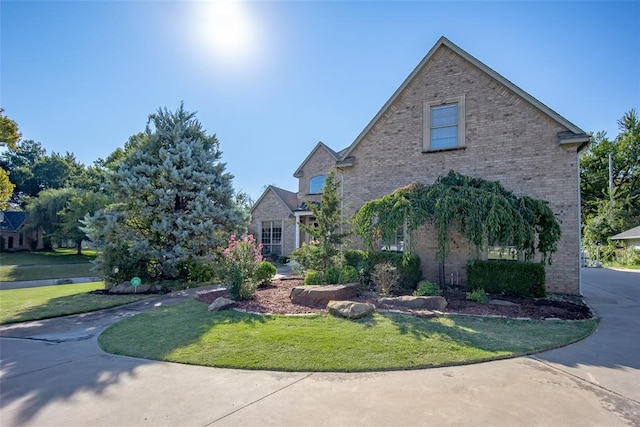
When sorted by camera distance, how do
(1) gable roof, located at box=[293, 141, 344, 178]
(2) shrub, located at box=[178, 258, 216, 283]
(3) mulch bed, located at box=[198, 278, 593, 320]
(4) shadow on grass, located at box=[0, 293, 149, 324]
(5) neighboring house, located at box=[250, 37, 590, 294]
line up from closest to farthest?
1. (3) mulch bed, located at box=[198, 278, 593, 320]
2. (4) shadow on grass, located at box=[0, 293, 149, 324]
3. (5) neighboring house, located at box=[250, 37, 590, 294]
4. (2) shrub, located at box=[178, 258, 216, 283]
5. (1) gable roof, located at box=[293, 141, 344, 178]

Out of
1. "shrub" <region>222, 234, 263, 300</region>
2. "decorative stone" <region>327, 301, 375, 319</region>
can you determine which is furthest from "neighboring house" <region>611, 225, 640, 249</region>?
"shrub" <region>222, 234, 263, 300</region>

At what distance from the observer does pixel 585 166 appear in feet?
124

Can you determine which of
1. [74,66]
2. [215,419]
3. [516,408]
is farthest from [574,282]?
[74,66]

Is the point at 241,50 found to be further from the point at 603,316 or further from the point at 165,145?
the point at 603,316

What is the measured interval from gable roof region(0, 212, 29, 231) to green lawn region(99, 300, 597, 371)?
131 ft

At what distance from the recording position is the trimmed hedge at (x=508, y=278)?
957 centimetres

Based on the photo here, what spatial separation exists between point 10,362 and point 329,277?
24.1 ft

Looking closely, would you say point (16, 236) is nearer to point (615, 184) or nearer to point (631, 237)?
point (631, 237)

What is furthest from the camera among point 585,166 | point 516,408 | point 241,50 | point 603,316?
point 585,166

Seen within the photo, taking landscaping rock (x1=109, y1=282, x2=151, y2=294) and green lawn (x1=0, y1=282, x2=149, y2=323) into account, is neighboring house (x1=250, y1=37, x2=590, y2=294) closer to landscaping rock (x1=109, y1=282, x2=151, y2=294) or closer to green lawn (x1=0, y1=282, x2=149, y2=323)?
landscaping rock (x1=109, y1=282, x2=151, y2=294)

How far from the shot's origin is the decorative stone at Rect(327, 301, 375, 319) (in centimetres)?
704

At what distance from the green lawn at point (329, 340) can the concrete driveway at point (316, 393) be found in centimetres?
26

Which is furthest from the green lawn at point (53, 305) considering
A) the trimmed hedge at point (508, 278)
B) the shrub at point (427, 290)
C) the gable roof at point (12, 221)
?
the gable roof at point (12, 221)

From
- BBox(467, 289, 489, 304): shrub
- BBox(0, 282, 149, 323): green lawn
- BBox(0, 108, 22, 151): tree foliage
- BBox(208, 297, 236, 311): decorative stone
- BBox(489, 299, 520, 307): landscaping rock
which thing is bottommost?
BBox(0, 282, 149, 323): green lawn
